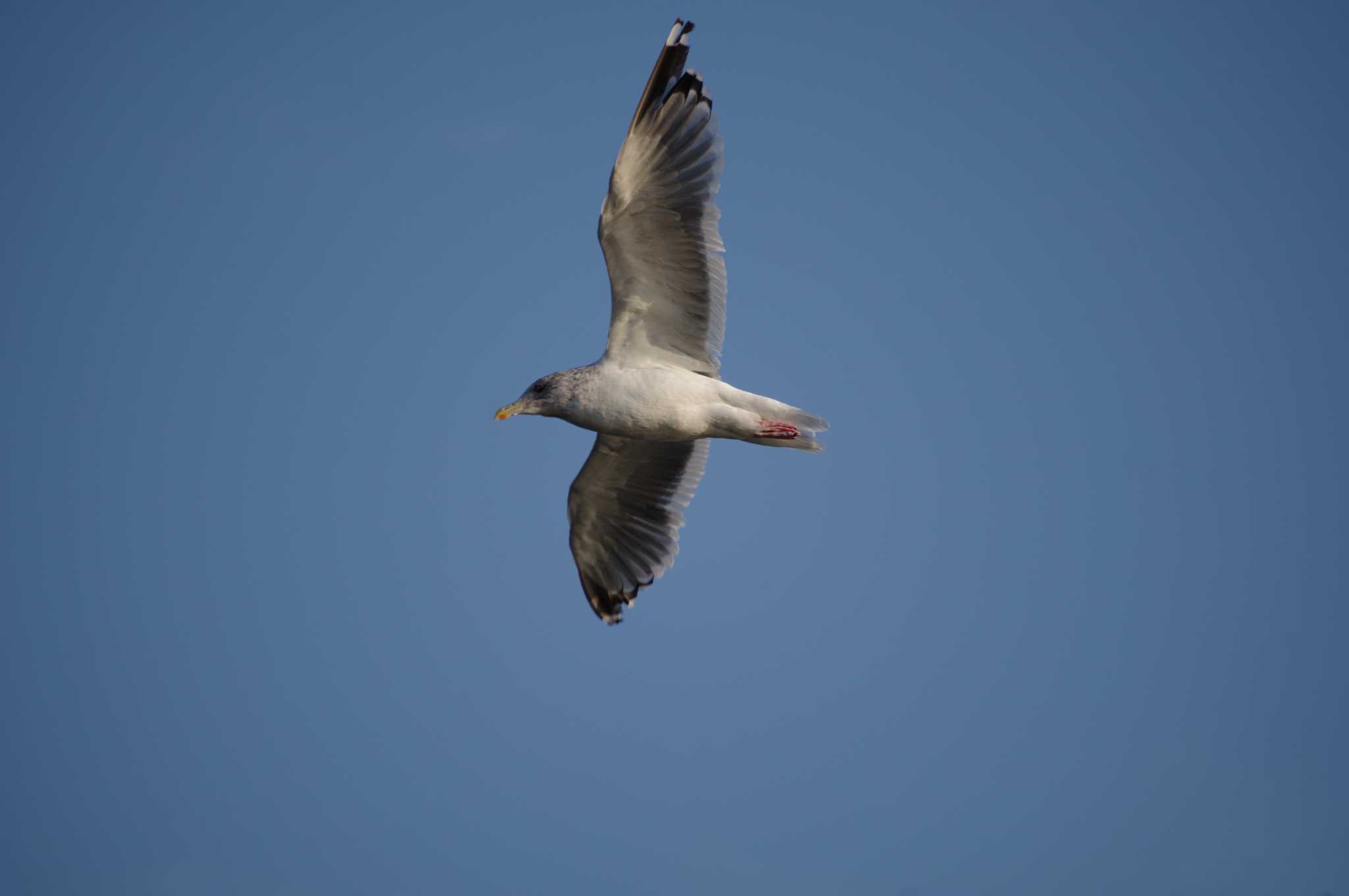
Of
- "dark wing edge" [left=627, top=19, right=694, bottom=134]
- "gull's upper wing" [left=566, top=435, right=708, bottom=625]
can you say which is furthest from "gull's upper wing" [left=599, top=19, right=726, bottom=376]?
"gull's upper wing" [left=566, top=435, right=708, bottom=625]

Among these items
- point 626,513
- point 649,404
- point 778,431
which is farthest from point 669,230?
point 626,513

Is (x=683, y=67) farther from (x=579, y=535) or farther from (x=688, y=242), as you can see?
(x=579, y=535)

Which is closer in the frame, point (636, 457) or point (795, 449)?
point (795, 449)

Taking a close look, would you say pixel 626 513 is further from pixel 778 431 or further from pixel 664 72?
pixel 664 72

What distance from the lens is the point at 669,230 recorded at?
9.81 m

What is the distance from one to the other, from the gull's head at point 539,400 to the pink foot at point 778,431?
1.67 metres

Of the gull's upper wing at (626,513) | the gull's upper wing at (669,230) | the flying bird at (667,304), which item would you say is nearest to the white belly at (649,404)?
the flying bird at (667,304)

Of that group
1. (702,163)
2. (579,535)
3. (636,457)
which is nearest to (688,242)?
(702,163)

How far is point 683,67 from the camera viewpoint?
31.1 ft

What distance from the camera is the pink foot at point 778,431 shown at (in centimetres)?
1011

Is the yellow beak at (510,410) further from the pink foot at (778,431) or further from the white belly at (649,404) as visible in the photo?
the pink foot at (778,431)

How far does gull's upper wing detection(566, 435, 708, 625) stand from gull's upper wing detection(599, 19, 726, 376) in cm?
146

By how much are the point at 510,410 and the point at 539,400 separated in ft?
0.84

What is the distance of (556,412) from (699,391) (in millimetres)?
1203
